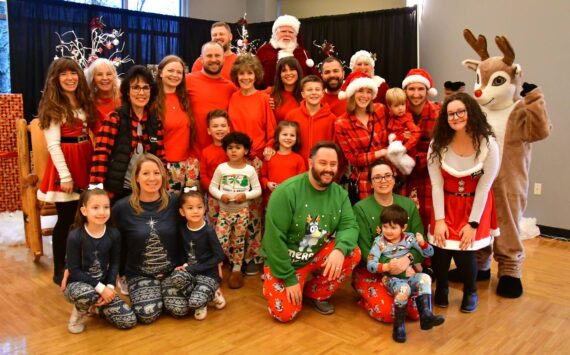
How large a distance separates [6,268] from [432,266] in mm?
3006

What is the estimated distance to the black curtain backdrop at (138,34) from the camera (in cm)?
621

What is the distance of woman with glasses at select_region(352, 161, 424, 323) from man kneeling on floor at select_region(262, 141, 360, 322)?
0.11 meters

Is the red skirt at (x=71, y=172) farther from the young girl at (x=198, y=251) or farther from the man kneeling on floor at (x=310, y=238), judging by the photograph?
the man kneeling on floor at (x=310, y=238)

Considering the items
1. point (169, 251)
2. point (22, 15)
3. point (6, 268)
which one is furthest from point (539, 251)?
point (22, 15)

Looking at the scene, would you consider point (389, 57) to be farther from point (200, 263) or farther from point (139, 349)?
point (139, 349)

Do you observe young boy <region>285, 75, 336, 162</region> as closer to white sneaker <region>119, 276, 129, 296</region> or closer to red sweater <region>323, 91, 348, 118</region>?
red sweater <region>323, 91, 348, 118</region>

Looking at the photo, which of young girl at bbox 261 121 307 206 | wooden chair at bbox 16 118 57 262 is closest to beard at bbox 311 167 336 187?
young girl at bbox 261 121 307 206

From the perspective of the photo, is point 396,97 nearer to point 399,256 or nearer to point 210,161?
point 399,256

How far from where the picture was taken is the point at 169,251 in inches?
114

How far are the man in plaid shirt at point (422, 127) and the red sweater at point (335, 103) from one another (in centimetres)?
50

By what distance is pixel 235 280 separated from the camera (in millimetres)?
3326

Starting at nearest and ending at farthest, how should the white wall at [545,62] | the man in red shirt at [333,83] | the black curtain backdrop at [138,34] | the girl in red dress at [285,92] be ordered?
the girl in red dress at [285,92], the man in red shirt at [333,83], the white wall at [545,62], the black curtain backdrop at [138,34]

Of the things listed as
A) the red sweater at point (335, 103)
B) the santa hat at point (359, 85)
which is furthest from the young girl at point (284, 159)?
the red sweater at point (335, 103)

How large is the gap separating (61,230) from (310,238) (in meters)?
1.69
